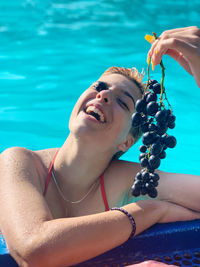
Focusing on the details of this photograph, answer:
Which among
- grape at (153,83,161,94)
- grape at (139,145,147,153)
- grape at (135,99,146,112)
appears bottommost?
grape at (139,145,147,153)

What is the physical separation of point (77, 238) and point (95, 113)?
2.44ft

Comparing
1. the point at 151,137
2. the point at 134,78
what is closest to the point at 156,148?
the point at 151,137

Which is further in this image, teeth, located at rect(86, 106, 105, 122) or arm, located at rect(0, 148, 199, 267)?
teeth, located at rect(86, 106, 105, 122)

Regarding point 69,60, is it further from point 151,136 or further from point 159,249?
point 159,249

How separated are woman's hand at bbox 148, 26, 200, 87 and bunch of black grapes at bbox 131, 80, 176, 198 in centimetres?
16

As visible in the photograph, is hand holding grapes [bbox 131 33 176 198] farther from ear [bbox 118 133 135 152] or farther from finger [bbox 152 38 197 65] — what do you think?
ear [bbox 118 133 135 152]

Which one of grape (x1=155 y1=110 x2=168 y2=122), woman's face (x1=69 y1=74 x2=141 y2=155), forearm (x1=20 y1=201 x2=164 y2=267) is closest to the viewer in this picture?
forearm (x1=20 y1=201 x2=164 y2=267)

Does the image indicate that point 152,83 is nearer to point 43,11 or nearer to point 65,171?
point 65,171

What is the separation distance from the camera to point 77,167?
81.4 inches

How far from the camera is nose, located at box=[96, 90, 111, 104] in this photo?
79.6 inches

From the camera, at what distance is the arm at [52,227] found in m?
1.45

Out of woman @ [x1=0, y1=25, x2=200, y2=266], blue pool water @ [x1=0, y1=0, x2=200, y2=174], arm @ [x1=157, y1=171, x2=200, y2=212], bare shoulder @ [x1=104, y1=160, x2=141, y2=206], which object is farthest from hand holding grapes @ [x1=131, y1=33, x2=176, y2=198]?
blue pool water @ [x1=0, y1=0, x2=200, y2=174]

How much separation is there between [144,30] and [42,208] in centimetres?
493

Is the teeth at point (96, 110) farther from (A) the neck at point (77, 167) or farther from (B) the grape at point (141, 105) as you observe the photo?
(B) the grape at point (141, 105)
